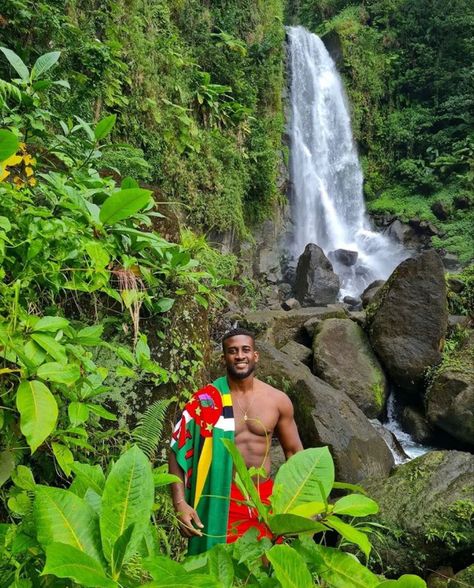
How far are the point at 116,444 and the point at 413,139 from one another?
73.1 ft

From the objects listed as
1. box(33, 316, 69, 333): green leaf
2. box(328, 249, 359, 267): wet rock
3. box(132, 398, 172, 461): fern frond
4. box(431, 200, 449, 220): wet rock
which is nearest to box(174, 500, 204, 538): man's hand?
box(132, 398, 172, 461): fern frond

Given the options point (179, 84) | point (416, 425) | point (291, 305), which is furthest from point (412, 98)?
point (416, 425)

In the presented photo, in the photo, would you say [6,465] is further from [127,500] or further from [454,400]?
[454,400]

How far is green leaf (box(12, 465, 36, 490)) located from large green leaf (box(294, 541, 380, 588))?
Answer: 103 cm

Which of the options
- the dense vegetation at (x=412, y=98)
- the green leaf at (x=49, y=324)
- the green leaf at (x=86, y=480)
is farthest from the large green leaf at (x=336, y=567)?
the dense vegetation at (x=412, y=98)

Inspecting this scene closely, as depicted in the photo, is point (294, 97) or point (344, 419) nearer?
point (344, 419)

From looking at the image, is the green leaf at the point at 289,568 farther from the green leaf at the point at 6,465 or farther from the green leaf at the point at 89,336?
the green leaf at the point at 89,336

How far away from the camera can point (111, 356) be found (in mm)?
2602

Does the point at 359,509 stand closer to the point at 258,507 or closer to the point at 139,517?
the point at 258,507

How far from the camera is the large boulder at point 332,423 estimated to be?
574 centimetres

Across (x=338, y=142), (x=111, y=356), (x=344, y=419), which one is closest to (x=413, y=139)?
(x=338, y=142)

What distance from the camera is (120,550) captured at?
0.79 m

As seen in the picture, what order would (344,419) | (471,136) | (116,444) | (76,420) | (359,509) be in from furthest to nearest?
(471,136) < (344,419) < (116,444) < (76,420) < (359,509)

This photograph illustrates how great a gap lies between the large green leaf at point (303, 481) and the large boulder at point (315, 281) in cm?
1242
